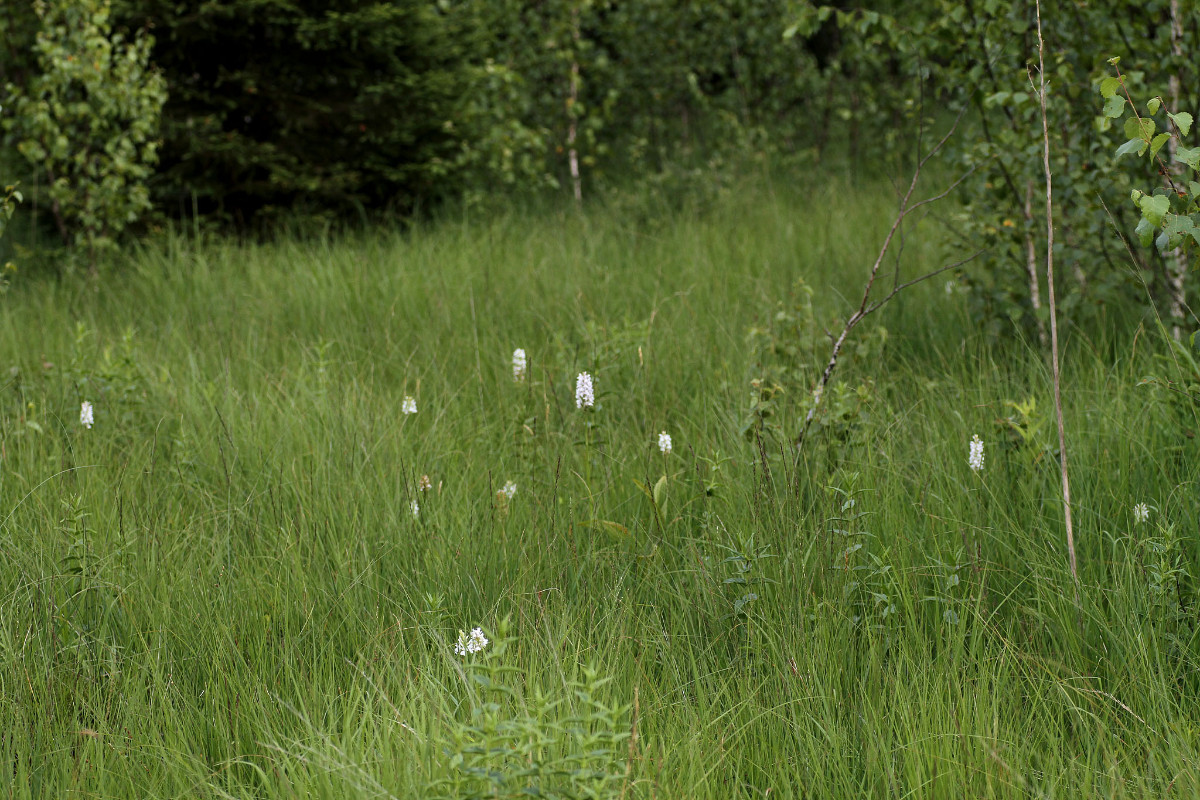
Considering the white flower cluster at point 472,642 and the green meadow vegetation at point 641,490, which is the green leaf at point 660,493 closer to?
the green meadow vegetation at point 641,490

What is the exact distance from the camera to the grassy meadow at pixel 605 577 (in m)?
1.98

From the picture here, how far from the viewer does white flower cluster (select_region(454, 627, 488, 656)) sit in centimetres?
212

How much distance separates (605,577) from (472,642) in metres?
0.61

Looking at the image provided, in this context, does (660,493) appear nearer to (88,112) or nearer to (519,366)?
(519,366)

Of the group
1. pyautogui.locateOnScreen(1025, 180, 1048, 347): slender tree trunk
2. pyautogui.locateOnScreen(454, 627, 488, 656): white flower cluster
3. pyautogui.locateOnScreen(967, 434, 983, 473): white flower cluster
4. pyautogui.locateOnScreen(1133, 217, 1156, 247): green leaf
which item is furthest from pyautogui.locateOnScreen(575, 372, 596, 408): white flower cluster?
pyautogui.locateOnScreen(1025, 180, 1048, 347): slender tree trunk

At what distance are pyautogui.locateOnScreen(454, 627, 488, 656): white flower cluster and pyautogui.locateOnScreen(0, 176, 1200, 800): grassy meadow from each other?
0.04 meters

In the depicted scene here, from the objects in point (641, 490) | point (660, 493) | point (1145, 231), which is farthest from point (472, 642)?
point (1145, 231)

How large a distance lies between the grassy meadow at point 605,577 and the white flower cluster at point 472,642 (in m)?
0.04

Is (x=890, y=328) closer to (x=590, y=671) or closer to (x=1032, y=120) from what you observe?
(x=1032, y=120)

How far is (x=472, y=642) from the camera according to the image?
215 centimetres

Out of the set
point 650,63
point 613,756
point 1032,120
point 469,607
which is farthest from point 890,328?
point 650,63

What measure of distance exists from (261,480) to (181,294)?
317 centimetres

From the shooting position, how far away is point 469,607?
8.27ft

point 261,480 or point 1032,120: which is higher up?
point 1032,120
